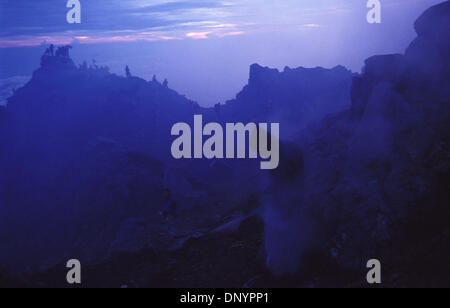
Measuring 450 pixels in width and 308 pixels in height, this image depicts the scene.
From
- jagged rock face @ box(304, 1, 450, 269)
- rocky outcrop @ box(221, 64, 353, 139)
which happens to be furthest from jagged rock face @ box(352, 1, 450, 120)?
rocky outcrop @ box(221, 64, 353, 139)

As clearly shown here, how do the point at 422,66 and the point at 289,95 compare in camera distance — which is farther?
the point at 289,95

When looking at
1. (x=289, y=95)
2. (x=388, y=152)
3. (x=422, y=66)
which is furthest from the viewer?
(x=289, y=95)

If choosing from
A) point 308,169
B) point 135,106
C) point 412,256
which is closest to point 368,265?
point 412,256

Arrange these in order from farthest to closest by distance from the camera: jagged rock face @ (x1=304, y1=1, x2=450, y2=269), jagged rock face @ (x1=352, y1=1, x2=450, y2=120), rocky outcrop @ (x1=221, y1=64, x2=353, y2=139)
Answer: rocky outcrop @ (x1=221, y1=64, x2=353, y2=139) → jagged rock face @ (x1=352, y1=1, x2=450, y2=120) → jagged rock face @ (x1=304, y1=1, x2=450, y2=269)

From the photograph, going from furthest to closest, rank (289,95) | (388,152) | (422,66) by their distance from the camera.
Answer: (289,95)
(422,66)
(388,152)

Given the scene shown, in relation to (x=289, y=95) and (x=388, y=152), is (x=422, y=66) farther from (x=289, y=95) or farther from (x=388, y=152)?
(x=289, y=95)

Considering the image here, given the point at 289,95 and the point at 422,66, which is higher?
the point at 289,95

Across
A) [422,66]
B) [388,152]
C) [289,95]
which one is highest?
[289,95]

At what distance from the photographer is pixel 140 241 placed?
19.9 meters

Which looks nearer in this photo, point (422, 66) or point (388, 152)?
point (388, 152)

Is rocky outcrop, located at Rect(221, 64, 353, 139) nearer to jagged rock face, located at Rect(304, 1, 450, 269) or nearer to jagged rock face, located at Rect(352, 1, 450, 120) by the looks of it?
jagged rock face, located at Rect(352, 1, 450, 120)

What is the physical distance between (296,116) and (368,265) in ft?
70.4

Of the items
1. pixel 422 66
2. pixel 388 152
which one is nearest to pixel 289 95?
pixel 422 66

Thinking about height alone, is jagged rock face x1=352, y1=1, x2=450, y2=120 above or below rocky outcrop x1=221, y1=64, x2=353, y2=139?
below
